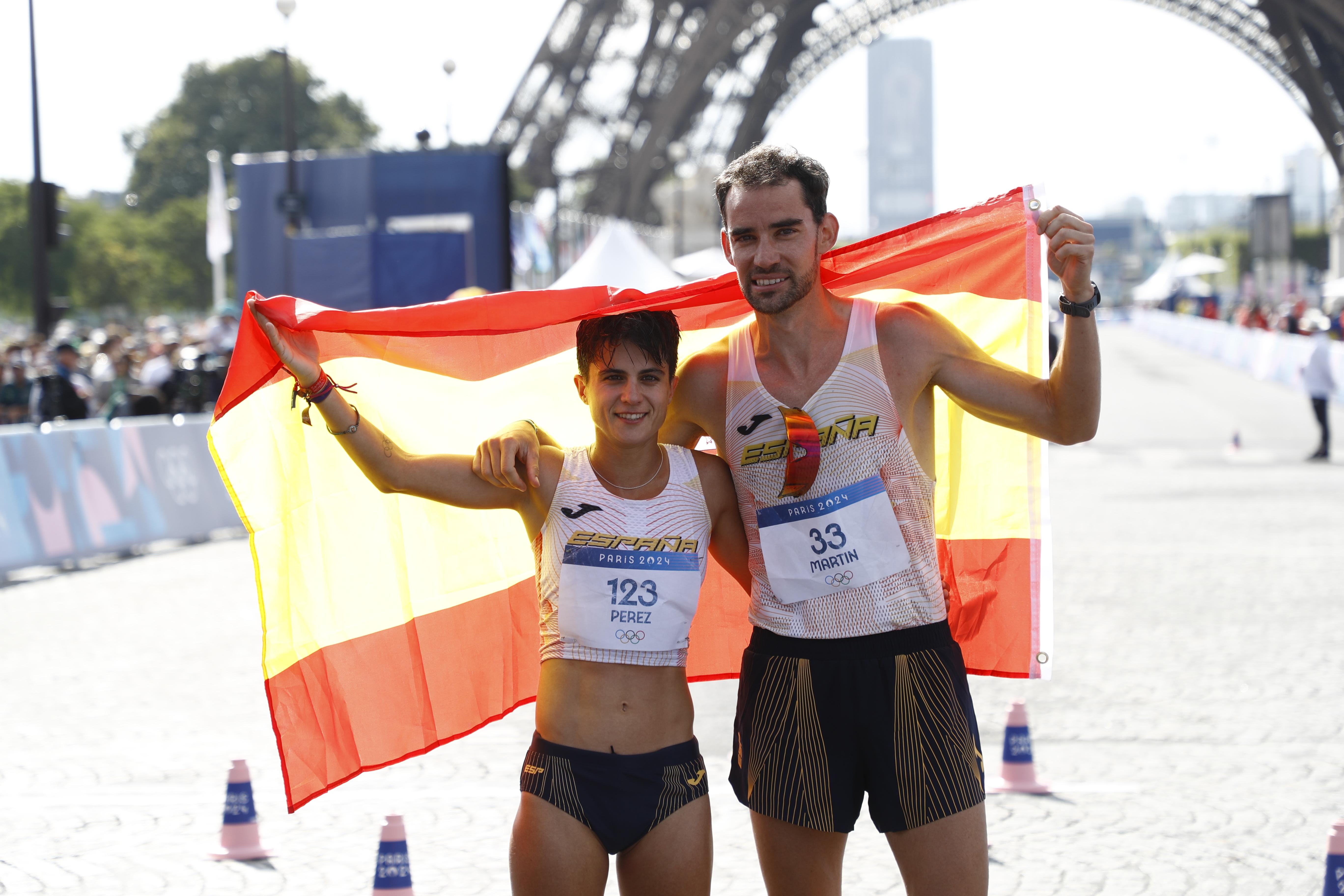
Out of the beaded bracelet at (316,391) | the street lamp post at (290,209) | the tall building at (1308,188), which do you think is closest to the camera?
the beaded bracelet at (316,391)

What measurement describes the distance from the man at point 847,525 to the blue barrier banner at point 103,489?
10104 mm

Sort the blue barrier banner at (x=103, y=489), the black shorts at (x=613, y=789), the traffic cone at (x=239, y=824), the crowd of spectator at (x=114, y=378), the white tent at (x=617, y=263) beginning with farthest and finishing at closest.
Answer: the white tent at (x=617, y=263), the crowd of spectator at (x=114, y=378), the blue barrier banner at (x=103, y=489), the traffic cone at (x=239, y=824), the black shorts at (x=613, y=789)

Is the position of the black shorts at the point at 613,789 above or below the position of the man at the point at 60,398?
below

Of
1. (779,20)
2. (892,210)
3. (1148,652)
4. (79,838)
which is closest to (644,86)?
(779,20)

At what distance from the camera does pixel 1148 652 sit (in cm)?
861

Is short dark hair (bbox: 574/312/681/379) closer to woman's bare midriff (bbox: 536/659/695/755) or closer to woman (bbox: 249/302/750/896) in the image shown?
woman (bbox: 249/302/750/896)

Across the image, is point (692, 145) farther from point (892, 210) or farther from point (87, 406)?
point (892, 210)

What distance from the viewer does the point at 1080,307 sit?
132 inches

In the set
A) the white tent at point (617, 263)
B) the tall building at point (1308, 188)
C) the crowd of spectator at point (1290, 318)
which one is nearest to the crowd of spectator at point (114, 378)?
the white tent at point (617, 263)

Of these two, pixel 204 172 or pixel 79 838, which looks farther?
pixel 204 172

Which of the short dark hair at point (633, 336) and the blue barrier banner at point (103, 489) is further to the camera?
the blue barrier banner at point (103, 489)

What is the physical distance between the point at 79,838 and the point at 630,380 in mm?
3486

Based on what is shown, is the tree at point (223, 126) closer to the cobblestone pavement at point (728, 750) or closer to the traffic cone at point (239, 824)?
the cobblestone pavement at point (728, 750)

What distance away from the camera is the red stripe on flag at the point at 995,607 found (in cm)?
383
